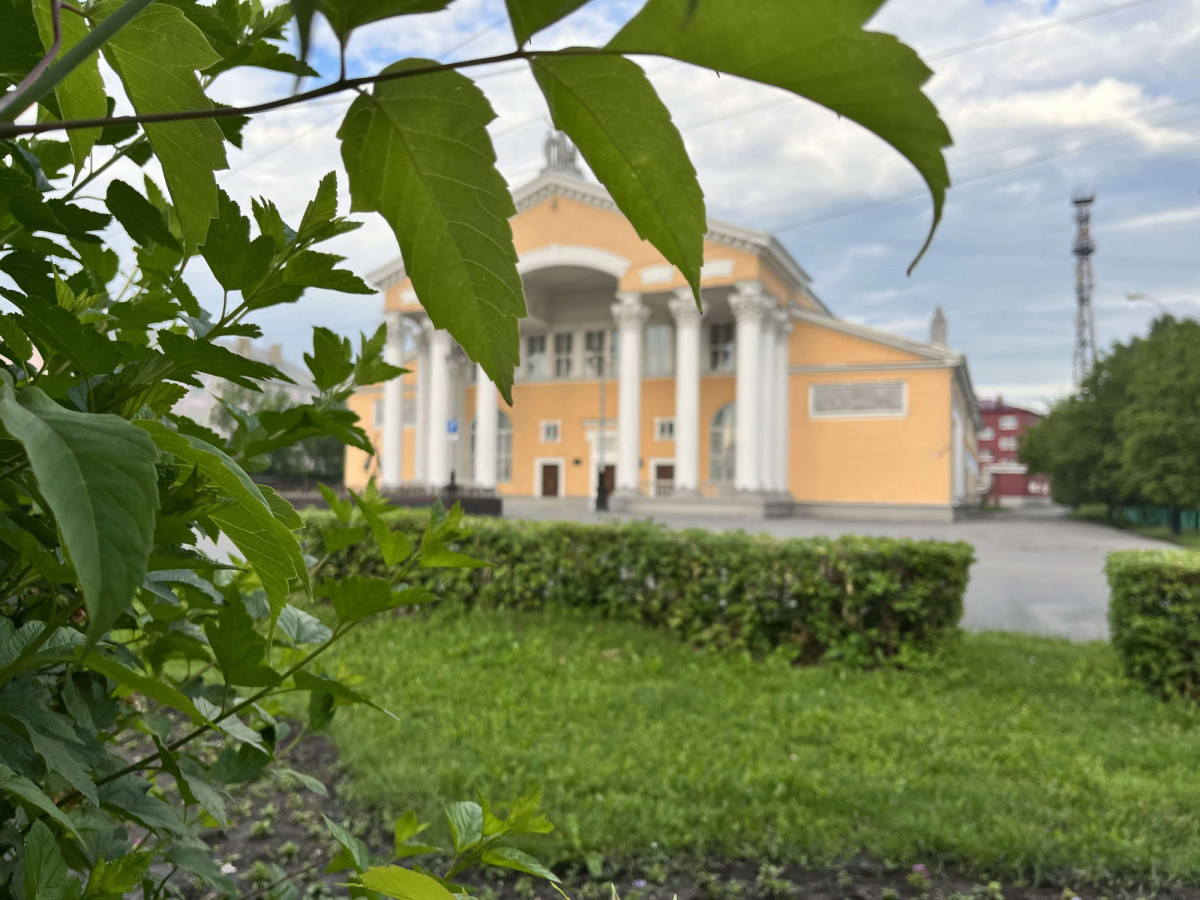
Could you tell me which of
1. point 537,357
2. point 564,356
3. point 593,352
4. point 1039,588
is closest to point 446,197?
point 1039,588

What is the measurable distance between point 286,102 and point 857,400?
2403cm

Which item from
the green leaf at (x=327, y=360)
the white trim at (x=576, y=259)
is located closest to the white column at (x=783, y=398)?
the white trim at (x=576, y=259)

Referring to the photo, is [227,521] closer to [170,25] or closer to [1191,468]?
[170,25]

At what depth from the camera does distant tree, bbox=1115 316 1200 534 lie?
21.0m

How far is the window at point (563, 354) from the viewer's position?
27.6 m

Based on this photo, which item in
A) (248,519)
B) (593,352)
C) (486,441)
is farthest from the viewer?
(593,352)

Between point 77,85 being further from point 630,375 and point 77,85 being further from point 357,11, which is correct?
point 630,375

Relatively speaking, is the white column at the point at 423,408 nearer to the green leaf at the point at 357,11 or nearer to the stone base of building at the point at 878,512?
the stone base of building at the point at 878,512

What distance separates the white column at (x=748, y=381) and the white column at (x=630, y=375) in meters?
2.99

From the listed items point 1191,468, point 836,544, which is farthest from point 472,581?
point 1191,468

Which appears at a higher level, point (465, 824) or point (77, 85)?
point (77, 85)

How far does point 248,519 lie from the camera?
1.13 feet

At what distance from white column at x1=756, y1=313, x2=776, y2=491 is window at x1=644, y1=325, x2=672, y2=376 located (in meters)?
4.23

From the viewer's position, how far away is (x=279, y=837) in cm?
234
